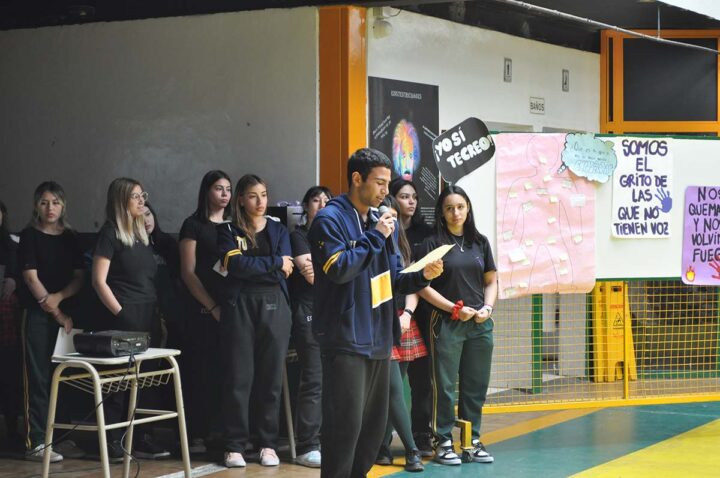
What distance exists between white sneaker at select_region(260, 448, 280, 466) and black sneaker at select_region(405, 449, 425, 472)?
82 cm

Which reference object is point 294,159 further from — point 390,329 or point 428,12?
point 390,329

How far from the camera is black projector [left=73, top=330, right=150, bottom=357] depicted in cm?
611

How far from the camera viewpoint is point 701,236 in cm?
869

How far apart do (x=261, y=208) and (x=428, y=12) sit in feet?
8.14

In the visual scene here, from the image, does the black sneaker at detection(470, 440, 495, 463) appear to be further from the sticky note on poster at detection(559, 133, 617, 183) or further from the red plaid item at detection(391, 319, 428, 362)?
the sticky note on poster at detection(559, 133, 617, 183)

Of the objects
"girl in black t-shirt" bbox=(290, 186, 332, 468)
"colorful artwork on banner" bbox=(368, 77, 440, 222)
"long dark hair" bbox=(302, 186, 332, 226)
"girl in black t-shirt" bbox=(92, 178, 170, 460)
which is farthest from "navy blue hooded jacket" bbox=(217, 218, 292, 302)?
"colorful artwork on banner" bbox=(368, 77, 440, 222)

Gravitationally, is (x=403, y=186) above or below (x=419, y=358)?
above

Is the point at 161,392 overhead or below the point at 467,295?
below

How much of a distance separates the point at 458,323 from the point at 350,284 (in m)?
2.22

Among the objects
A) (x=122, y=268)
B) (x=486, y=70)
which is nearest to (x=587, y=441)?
(x=486, y=70)

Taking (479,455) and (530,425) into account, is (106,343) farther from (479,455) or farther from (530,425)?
(530,425)

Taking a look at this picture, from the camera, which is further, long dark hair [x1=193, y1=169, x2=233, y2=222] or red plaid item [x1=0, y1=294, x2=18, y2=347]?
red plaid item [x1=0, y1=294, x2=18, y2=347]

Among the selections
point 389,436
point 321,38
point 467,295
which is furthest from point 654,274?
point 321,38

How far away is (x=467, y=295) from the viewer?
756cm
